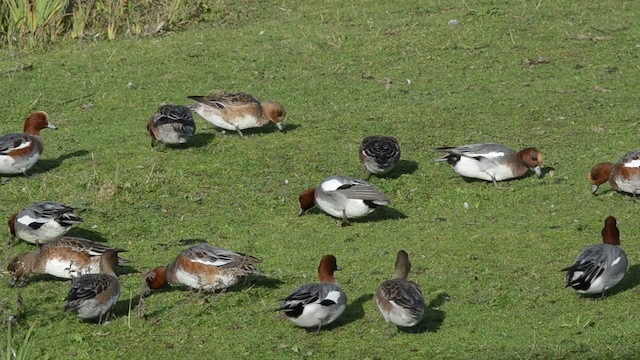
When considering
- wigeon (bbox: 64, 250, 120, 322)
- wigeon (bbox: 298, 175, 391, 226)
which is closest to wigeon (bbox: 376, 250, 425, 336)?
wigeon (bbox: 64, 250, 120, 322)

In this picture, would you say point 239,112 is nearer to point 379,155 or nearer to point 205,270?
point 379,155

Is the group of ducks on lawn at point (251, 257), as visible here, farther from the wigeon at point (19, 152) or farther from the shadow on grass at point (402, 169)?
the shadow on grass at point (402, 169)

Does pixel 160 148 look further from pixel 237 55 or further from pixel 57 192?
pixel 237 55

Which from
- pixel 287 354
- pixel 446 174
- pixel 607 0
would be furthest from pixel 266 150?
pixel 607 0

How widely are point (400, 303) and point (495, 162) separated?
4.42 metres

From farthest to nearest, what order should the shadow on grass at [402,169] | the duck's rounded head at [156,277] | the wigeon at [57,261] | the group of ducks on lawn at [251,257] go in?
the shadow on grass at [402,169] → the wigeon at [57,261] → the duck's rounded head at [156,277] → the group of ducks on lawn at [251,257]

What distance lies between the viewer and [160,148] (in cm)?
1386

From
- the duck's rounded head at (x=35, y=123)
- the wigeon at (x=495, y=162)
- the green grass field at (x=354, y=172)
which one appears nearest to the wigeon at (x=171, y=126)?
the green grass field at (x=354, y=172)

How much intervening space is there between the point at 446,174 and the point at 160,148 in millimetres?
3639

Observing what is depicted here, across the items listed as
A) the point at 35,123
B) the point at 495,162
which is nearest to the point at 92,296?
the point at 35,123

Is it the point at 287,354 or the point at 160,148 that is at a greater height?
the point at 287,354

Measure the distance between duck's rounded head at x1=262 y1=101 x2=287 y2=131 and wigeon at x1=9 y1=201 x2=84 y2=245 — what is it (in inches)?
158

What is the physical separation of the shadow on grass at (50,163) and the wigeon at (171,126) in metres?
0.97

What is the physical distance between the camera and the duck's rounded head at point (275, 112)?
14.3 m
